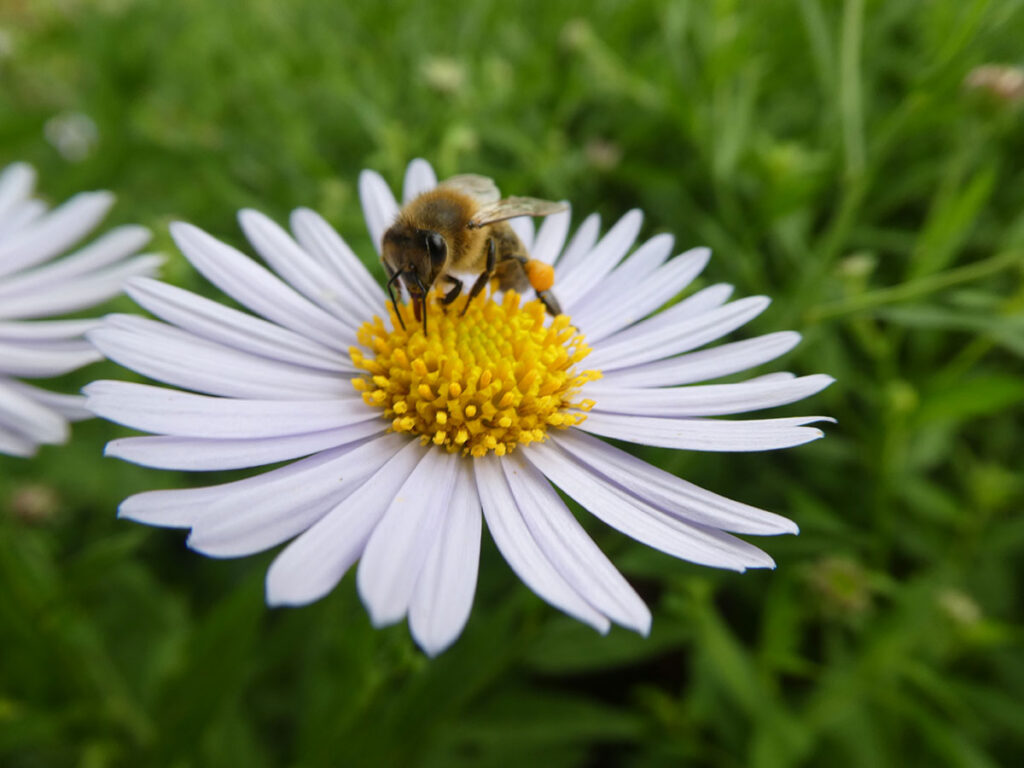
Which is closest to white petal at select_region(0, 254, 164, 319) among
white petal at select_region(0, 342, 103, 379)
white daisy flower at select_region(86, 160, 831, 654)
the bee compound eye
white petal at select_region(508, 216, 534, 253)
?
white petal at select_region(0, 342, 103, 379)

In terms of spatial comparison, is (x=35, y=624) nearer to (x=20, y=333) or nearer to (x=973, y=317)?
(x=20, y=333)

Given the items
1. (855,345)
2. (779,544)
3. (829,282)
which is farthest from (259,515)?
(855,345)

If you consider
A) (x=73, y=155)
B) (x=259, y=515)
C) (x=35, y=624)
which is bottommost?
(x=259, y=515)

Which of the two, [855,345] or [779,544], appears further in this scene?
[855,345]

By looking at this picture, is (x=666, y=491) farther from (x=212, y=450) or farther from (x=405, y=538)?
(x=212, y=450)

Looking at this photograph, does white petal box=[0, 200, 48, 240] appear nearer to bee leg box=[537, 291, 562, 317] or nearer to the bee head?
the bee head

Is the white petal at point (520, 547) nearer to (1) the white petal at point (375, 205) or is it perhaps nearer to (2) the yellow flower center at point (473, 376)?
(2) the yellow flower center at point (473, 376)
